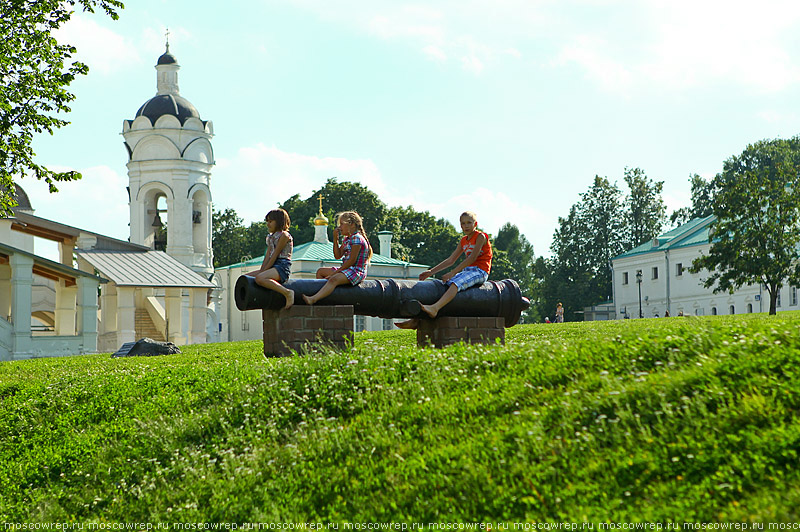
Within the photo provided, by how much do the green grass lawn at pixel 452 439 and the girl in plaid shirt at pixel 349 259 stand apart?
3.11 ft

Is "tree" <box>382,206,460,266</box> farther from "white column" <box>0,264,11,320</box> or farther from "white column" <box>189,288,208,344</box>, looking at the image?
"white column" <box>0,264,11,320</box>

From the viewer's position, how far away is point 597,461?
5.46 metres

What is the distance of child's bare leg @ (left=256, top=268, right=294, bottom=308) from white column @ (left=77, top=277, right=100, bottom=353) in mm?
18910

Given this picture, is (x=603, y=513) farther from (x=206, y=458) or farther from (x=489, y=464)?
(x=206, y=458)

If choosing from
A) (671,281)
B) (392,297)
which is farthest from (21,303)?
(671,281)

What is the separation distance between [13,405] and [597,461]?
796cm

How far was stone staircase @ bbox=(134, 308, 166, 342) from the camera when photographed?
125ft

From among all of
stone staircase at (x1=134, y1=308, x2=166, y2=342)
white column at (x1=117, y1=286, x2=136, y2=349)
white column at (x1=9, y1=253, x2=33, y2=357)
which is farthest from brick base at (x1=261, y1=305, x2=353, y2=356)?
stone staircase at (x1=134, y1=308, x2=166, y2=342)

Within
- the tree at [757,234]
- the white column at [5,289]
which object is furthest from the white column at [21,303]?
the tree at [757,234]

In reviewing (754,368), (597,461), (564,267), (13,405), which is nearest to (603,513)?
(597,461)

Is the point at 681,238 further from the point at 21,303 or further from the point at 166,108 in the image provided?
the point at 21,303

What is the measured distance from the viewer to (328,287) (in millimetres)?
10367

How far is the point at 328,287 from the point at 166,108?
133 feet

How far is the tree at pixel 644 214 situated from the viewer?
77062 millimetres
